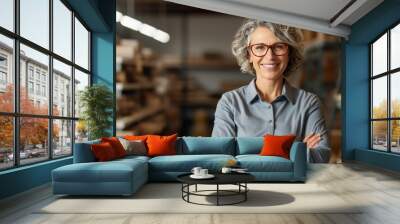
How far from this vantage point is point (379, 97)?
357 inches

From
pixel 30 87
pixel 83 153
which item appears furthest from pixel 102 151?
pixel 30 87

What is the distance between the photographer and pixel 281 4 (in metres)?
7.40

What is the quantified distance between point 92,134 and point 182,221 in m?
4.72

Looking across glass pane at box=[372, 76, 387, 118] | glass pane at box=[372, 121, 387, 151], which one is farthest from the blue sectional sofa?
glass pane at box=[372, 76, 387, 118]

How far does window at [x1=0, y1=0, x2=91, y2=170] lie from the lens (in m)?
4.98

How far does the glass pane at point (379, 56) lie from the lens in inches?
344

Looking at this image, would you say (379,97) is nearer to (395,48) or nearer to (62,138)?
(395,48)

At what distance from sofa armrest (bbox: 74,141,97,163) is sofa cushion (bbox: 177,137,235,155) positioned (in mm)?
1655

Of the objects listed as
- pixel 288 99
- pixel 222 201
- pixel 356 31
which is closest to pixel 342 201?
pixel 222 201

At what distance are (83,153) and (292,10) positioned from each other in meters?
4.69

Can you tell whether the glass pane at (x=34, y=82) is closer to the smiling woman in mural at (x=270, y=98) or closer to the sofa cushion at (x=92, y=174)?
the sofa cushion at (x=92, y=174)

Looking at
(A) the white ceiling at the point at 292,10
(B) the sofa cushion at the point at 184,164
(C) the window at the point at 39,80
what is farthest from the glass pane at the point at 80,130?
(A) the white ceiling at the point at 292,10

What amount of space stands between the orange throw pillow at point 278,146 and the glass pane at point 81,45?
160 inches

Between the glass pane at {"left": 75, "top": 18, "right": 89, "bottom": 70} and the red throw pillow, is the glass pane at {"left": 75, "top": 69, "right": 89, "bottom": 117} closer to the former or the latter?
the glass pane at {"left": 75, "top": 18, "right": 89, "bottom": 70}
